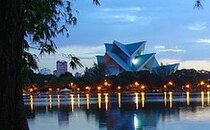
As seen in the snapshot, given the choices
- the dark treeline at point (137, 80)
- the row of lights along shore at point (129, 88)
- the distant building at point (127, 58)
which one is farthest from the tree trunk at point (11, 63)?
the distant building at point (127, 58)

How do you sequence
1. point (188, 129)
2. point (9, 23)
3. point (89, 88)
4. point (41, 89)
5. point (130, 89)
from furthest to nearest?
1. point (41, 89)
2. point (89, 88)
3. point (130, 89)
4. point (188, 129)
5. point (9, 23)

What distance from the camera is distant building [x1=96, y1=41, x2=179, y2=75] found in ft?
300

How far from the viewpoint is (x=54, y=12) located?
4.60 meters

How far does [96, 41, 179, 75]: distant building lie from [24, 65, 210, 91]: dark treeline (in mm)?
4181

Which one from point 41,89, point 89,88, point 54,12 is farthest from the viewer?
point 41,89

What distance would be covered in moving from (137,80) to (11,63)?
78.3 m

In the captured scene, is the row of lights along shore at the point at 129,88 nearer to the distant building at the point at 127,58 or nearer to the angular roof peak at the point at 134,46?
the distant building at the point at 127,58

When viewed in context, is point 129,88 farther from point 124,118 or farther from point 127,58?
point 124,118

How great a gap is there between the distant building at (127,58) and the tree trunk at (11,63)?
8719 centimetres

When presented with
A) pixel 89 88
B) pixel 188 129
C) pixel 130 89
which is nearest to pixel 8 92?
pixel 188 129

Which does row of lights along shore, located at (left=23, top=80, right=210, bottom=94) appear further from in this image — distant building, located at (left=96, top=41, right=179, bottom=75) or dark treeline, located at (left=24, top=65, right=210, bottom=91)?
distant building, located at (left=96, top=41, right=179, bottom=75)

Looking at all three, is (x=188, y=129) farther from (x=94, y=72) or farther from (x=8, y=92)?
(x=94, y=72)

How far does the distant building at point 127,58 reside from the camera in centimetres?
9138

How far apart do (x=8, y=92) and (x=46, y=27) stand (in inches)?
69.3
